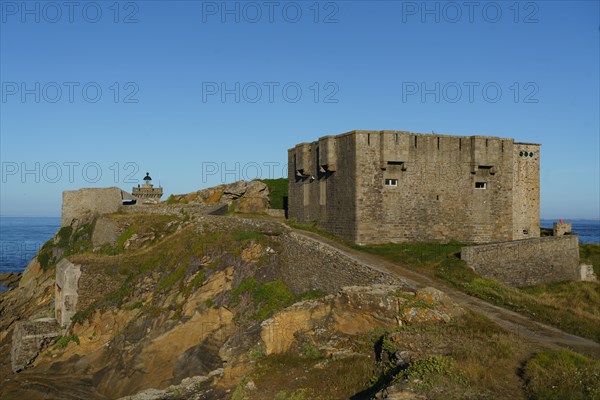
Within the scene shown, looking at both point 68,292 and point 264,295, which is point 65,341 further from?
point 264,295

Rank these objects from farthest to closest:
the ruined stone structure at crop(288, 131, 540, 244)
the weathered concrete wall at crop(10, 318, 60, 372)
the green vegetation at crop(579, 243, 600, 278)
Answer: the green vegetation at crop(579, 243, 600, 278)
the ruined stone structure at crop(288, 131, 540, 244)
the weathered concrete wall at crop(10, 318, 60, 372)

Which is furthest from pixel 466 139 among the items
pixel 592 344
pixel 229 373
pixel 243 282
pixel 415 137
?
pixel 229 373

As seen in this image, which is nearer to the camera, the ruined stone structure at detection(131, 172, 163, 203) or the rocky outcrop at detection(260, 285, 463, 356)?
the rocky outcrop at detection(260, 285, 463, 356)

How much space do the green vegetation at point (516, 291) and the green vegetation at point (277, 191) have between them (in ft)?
59.7

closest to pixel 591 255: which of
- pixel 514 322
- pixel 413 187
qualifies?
pixel 413 187

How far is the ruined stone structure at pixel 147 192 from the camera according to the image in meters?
38.6

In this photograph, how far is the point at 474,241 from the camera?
92.6ft

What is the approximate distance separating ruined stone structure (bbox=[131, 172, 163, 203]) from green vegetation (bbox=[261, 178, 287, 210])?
31.2ft

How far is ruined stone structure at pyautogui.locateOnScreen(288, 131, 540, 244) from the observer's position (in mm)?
26031

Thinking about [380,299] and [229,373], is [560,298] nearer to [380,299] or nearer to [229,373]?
[380,299]

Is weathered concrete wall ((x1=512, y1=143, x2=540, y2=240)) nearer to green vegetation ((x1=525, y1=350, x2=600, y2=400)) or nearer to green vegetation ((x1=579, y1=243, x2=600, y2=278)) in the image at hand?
green vegetation ((x1=579, y1=243, x2=600, y2=278))

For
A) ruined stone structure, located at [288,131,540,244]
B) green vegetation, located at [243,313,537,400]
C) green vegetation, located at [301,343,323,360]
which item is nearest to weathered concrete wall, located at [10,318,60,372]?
green vegetation, located at [243,313,537,400]

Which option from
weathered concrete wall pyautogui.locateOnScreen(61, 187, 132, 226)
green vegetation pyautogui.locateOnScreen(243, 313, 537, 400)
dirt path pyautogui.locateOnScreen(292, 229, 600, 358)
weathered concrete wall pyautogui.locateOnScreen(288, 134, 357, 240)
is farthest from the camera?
weathered concrete wall pyautogui.locateOnScreen(61, 187, 132, 226)

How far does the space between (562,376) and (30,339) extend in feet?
78.6
